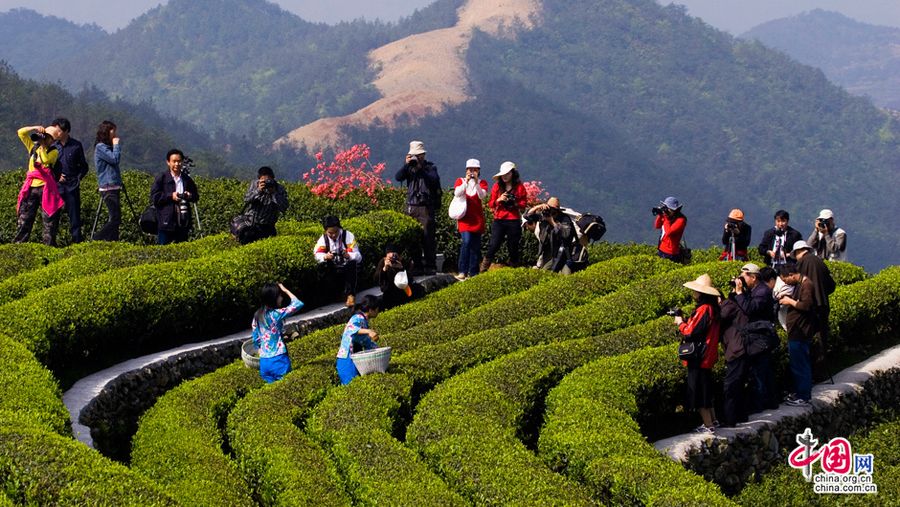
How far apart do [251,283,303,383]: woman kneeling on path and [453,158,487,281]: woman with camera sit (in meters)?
5.38

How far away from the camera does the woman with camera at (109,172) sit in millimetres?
17938

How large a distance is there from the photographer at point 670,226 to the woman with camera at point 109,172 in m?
7.48

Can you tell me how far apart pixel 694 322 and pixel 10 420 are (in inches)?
253

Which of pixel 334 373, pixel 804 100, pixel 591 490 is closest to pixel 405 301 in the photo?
pixel 334 373

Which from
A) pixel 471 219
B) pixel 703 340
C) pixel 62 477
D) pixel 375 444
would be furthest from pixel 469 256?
pixel 62 477

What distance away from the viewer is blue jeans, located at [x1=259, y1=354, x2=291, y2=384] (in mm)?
13086

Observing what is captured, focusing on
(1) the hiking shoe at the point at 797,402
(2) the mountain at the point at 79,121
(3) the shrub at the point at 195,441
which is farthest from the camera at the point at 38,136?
(2) the mountain at the point at 79,121

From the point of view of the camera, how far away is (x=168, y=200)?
17500 millimetres

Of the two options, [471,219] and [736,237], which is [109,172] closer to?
[471,219]

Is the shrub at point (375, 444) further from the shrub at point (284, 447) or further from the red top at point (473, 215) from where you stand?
the red top at point (473, 215)

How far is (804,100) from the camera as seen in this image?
192m

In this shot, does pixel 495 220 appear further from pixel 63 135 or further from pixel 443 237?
pixel 63 135

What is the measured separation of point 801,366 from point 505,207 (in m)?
5.41

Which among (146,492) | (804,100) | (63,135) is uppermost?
(63,135)
